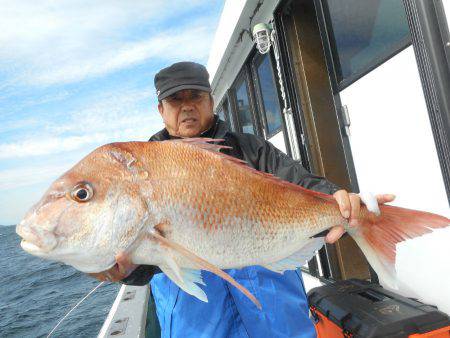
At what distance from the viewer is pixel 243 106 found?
6.80m

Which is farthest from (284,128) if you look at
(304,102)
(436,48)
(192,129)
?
(436,48)

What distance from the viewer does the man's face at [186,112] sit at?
238 centimetres

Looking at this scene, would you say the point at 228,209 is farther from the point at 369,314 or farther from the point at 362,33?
the point at 362,33

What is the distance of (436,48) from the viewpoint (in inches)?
71.4

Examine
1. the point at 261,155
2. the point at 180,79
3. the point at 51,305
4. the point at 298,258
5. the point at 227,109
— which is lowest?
the point at 51,305

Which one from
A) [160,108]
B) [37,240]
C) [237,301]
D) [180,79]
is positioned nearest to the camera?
[37,240]

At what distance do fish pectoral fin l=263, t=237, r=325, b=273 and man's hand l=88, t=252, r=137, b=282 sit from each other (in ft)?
1.86

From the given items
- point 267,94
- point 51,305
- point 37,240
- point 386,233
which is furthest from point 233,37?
point 51,305

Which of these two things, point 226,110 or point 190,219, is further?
point 226,110

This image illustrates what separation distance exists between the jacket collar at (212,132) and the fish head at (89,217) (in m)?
0.98

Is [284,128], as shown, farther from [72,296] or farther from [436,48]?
[72,296]

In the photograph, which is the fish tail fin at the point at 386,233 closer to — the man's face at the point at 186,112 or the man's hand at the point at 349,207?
the man's hand at the point at 349,207

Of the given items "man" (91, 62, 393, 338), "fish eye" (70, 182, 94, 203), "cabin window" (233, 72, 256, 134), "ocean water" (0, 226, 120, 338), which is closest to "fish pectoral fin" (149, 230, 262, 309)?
"fish eye" (70, 182, 94, 203)

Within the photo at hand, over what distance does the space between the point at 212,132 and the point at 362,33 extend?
1321 millimetres
